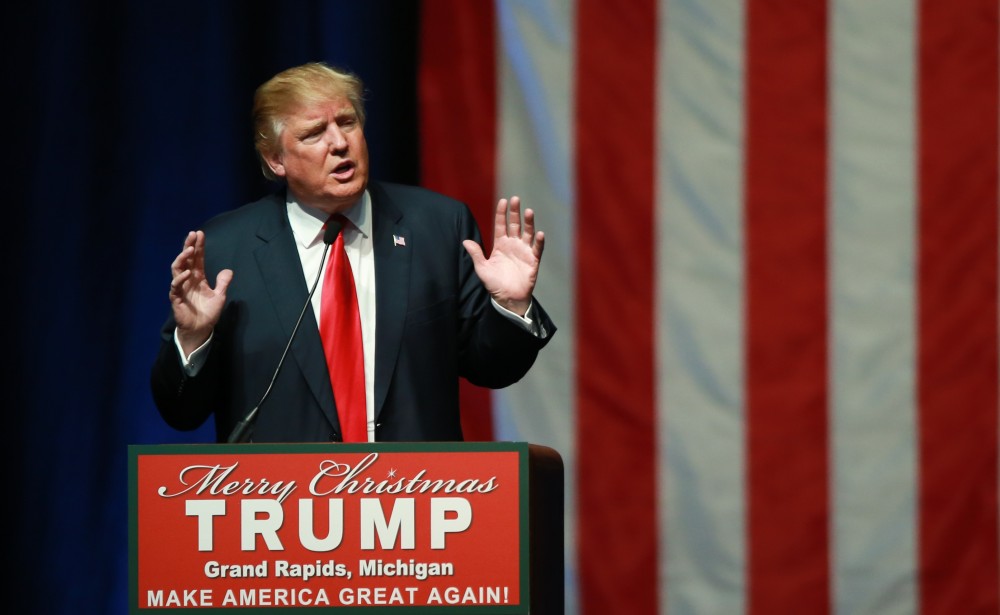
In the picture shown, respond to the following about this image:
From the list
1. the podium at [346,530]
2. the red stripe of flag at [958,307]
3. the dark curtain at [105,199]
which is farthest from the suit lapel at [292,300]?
the red stripe of flag at [958,307]

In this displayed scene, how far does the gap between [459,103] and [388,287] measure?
1.03 m

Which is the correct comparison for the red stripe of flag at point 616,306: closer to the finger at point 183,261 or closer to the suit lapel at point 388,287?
the suit lapel at point 388,287

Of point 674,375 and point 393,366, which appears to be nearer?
point 393,366

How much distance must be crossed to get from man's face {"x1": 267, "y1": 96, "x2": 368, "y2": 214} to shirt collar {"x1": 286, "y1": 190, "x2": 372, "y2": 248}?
0.01 metres

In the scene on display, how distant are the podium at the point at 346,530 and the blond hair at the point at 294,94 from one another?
0.78 meters

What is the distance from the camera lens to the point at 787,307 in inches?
120

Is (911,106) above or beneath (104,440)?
above

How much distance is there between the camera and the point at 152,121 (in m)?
3.10

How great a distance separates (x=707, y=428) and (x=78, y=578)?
1.45 m

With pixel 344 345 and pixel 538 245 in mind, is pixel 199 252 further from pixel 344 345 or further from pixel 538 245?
pixel 538 245

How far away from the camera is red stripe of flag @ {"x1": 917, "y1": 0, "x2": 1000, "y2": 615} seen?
2.98 m

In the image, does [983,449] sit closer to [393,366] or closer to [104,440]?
[393,366]

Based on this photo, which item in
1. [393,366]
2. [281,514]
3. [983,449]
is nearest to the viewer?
[281,514]

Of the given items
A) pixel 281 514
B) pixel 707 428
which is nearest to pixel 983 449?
pixel 707 428
